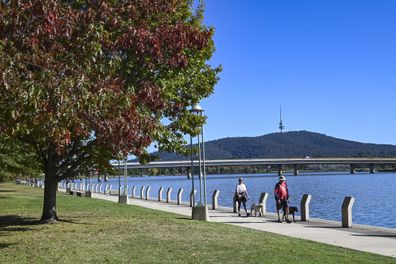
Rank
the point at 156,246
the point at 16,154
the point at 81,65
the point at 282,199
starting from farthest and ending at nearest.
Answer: the point at 16,154 < the point at 282,199 < the point at 156,246 < the point at 81,65

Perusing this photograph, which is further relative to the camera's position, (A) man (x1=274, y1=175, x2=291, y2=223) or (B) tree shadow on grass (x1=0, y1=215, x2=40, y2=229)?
(A) man (x1=274, y1=175, x2=291, y2=223)

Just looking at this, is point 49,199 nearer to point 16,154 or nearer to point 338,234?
point 16,154

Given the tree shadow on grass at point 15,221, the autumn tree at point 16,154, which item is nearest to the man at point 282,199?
the tree shadow on grass at point 15,221

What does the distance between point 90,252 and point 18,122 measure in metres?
4.29

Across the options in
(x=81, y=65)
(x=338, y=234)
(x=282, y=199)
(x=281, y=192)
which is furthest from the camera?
(x=281, y=192)

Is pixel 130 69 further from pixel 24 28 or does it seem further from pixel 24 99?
pixel 24 99

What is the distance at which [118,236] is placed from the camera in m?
15.3

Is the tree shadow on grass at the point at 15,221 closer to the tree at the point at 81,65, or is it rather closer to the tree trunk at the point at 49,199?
the tree trunk at the point at 49,199

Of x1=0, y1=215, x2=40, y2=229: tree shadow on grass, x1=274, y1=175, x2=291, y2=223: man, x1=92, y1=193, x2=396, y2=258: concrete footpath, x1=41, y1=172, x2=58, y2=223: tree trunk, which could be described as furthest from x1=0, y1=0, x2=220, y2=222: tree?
x1=274, y1=175, x2=291, y2=223: man

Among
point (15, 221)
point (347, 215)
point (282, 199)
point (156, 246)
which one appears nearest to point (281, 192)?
point (282, 199)

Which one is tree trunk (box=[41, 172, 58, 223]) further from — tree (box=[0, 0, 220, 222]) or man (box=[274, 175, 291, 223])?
man (box=[274, 175, 291, 223])

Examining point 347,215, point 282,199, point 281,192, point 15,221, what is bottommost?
point 15,221

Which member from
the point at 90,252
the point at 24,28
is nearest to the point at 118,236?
the point at 90,252

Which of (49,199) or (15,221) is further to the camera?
(15,221)
